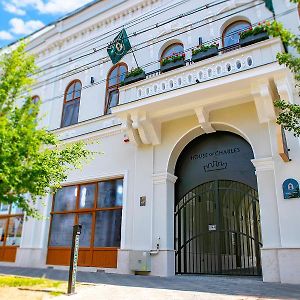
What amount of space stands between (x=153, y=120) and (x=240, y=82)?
2978 millimetres

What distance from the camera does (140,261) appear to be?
31.3ft

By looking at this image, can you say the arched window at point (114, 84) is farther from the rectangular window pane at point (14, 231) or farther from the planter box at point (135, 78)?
the rectangular window pane at point (14, 231)

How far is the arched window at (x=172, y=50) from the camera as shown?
1177 centimetres

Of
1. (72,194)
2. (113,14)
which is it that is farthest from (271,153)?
(113,14)

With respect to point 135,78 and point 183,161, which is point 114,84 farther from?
point 183,161

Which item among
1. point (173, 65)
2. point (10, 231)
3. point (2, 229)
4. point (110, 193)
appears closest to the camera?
point (173, 65)

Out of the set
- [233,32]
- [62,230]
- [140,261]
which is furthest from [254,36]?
[62,230]

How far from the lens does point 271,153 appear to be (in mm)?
8586

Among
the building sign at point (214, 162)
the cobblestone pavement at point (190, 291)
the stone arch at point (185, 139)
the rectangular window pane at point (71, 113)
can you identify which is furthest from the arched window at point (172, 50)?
the cobblestone pavement at point (190, 291)

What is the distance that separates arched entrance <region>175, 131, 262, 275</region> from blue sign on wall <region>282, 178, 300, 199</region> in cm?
124

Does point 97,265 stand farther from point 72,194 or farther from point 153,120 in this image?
point 153,120

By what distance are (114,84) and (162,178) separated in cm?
468

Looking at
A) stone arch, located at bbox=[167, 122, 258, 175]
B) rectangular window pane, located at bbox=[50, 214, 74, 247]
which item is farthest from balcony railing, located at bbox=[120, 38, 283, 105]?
rectangular window pane, located at bbox=[50, 214, 74, 247]

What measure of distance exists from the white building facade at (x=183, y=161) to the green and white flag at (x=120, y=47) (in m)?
0.84
